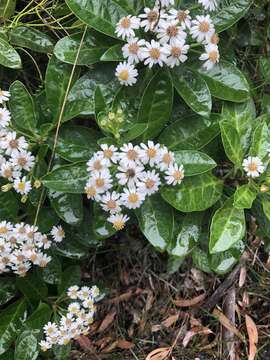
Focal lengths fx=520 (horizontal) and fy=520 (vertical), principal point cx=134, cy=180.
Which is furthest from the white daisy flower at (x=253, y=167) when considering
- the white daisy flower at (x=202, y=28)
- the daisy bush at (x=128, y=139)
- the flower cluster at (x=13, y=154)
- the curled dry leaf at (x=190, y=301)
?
the curled dry leaf at (x=190, y=301)

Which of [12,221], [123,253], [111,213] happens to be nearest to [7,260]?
[12,221]

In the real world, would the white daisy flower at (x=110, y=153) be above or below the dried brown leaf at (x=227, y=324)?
above

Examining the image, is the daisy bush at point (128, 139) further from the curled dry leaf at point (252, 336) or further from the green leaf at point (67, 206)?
the curled dry leaf at point (252, 336)

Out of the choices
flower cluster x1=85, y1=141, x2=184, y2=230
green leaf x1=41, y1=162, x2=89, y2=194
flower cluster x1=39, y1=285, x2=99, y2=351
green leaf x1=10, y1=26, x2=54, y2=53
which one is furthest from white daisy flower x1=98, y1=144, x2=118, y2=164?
flower cluster x1=39, y1=285, x2=99, y2=351

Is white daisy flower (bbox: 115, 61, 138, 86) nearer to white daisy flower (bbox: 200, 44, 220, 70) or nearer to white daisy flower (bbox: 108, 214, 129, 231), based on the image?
white daisy flower (bbox: 200, 44, 220, 70)

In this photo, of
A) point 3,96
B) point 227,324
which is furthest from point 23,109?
point 227,324

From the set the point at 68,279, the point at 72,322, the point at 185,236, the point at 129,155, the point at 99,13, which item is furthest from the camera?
the point at 68,279

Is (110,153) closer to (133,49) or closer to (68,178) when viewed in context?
(68,178)
